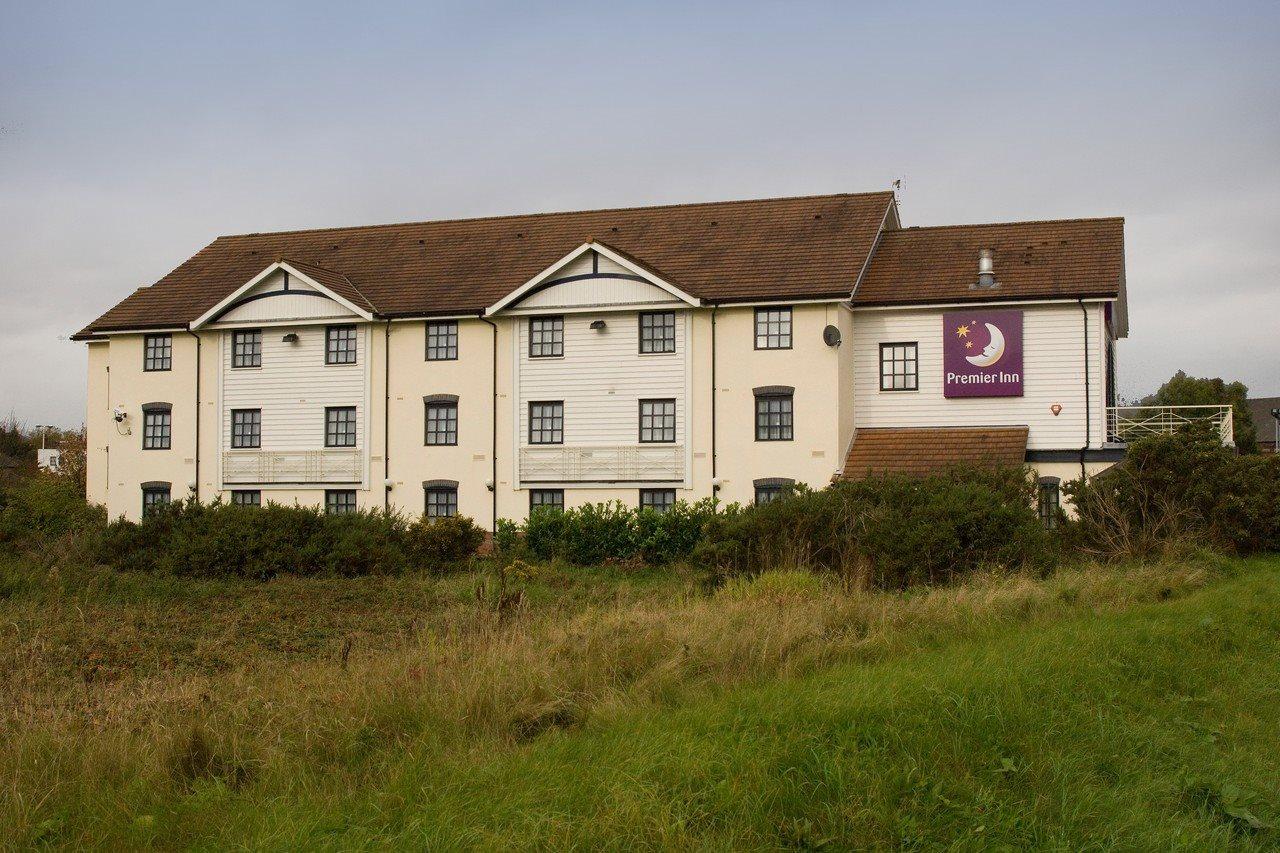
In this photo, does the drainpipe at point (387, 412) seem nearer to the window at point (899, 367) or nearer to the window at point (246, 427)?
the window at point (246, 427)

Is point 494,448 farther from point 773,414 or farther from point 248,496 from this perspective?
point 248,496

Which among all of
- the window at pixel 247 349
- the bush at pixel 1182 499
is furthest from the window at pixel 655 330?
the bush at pixel 1182 499

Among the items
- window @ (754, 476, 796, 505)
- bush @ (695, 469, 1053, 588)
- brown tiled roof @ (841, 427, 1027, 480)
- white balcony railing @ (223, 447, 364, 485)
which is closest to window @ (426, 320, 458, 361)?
white balcony railing @ (223, 447, 364, 485)

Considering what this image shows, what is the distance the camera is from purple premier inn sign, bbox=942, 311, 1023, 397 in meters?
30.9

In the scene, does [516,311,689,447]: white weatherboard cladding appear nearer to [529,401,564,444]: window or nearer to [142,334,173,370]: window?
[529,401,564,444]: window

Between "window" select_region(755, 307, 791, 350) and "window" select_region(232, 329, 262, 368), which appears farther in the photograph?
"window" select_region(232, 329, 262, 368)

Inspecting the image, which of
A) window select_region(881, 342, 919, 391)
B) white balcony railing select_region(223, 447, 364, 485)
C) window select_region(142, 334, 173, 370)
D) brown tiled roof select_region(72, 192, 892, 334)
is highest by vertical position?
brown tiled roof select_region(72, 192, 892, 334)

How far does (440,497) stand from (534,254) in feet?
25.6

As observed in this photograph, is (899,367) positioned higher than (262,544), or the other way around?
(899,367)

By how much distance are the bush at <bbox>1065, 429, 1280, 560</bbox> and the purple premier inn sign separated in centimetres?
727

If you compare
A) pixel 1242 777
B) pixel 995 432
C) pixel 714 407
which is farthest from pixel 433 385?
pixel 1242 777

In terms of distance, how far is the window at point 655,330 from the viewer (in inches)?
1262

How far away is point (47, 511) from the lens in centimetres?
3716

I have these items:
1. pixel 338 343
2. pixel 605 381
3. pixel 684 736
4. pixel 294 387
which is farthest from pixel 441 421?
pixel 684 736
